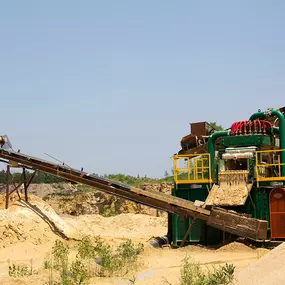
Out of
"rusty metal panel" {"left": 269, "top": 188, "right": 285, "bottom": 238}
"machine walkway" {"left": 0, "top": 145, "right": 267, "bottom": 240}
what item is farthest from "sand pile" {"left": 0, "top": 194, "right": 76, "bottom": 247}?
"rusty metal panel" {"left": 269, "top": 188, "right": 285, "bottom": 238}

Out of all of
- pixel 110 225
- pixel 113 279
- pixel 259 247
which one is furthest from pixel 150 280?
pixel 110 225

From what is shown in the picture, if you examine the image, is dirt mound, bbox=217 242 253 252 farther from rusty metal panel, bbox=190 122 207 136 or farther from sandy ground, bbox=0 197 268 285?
rusty metal panel, bbox=190 122 207 136

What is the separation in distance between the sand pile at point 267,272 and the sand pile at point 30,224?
9.48 meters

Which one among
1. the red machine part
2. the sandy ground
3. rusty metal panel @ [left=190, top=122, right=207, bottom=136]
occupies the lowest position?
the sandy ground

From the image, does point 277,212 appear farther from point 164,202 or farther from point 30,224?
point 30,224

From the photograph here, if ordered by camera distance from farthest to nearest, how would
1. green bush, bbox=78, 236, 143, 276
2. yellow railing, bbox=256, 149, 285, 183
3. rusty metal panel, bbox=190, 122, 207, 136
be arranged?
rusty metal panel, bbox=190, 122, 207, 136
yellow railing, bbox=256, 149, 285, 183
green bush, bbox=78, 236, 143, 276

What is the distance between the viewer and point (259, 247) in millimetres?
15742

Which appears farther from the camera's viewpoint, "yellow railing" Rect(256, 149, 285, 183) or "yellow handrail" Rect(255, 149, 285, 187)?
"yellow railing" Rect(256, 149, 285, 183)

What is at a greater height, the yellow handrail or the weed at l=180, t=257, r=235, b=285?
the yellow handrail

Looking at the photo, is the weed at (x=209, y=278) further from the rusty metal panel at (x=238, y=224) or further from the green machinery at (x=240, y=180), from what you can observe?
the green machinery at (x=240, y=180)

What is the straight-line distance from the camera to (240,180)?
55.0 ft

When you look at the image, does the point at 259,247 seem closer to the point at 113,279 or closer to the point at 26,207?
the point at 113,279

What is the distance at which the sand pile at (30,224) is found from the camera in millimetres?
17922

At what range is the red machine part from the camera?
18031 mm
